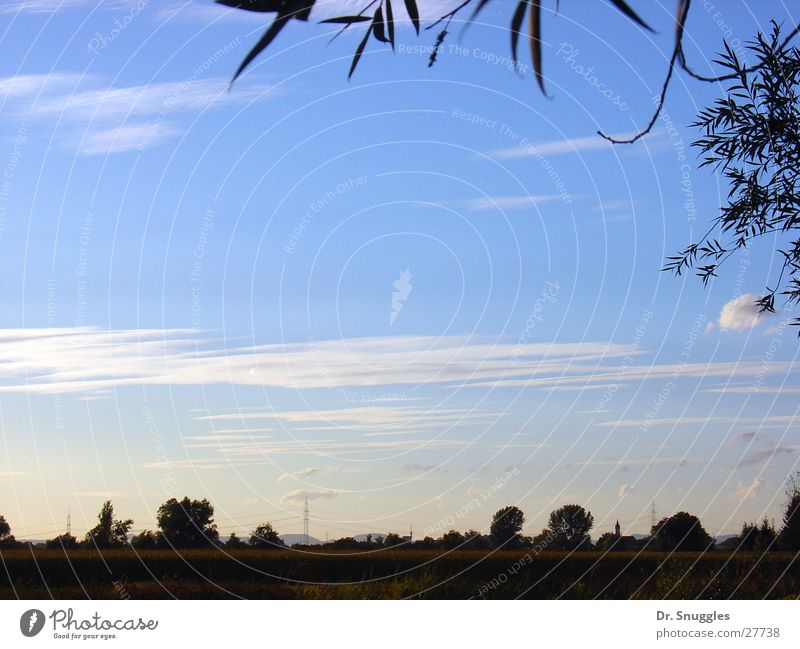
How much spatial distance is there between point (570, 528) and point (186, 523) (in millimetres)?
4187

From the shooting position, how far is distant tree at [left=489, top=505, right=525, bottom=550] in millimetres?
11062

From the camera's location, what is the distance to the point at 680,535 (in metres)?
11.7

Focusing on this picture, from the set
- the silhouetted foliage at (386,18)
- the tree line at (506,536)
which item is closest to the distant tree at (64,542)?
the tree line at (506,536)

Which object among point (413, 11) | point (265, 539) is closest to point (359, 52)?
point (413, 11)

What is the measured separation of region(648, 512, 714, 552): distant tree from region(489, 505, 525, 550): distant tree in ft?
5.49

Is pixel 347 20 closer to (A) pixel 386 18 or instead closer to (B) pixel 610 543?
(A) pixel 386 18

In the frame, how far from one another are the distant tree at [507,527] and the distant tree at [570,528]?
39 centimetres

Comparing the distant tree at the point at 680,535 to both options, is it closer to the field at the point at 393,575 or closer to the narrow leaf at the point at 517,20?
the field at the point at 393,575

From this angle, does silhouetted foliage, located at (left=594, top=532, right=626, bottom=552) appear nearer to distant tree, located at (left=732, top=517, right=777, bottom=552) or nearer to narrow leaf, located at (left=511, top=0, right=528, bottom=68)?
distant tree, located at (left=732, top=517, right=777, bottom=552)

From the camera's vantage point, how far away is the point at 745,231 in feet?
31.5

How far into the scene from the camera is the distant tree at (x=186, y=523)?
35.8 ft
